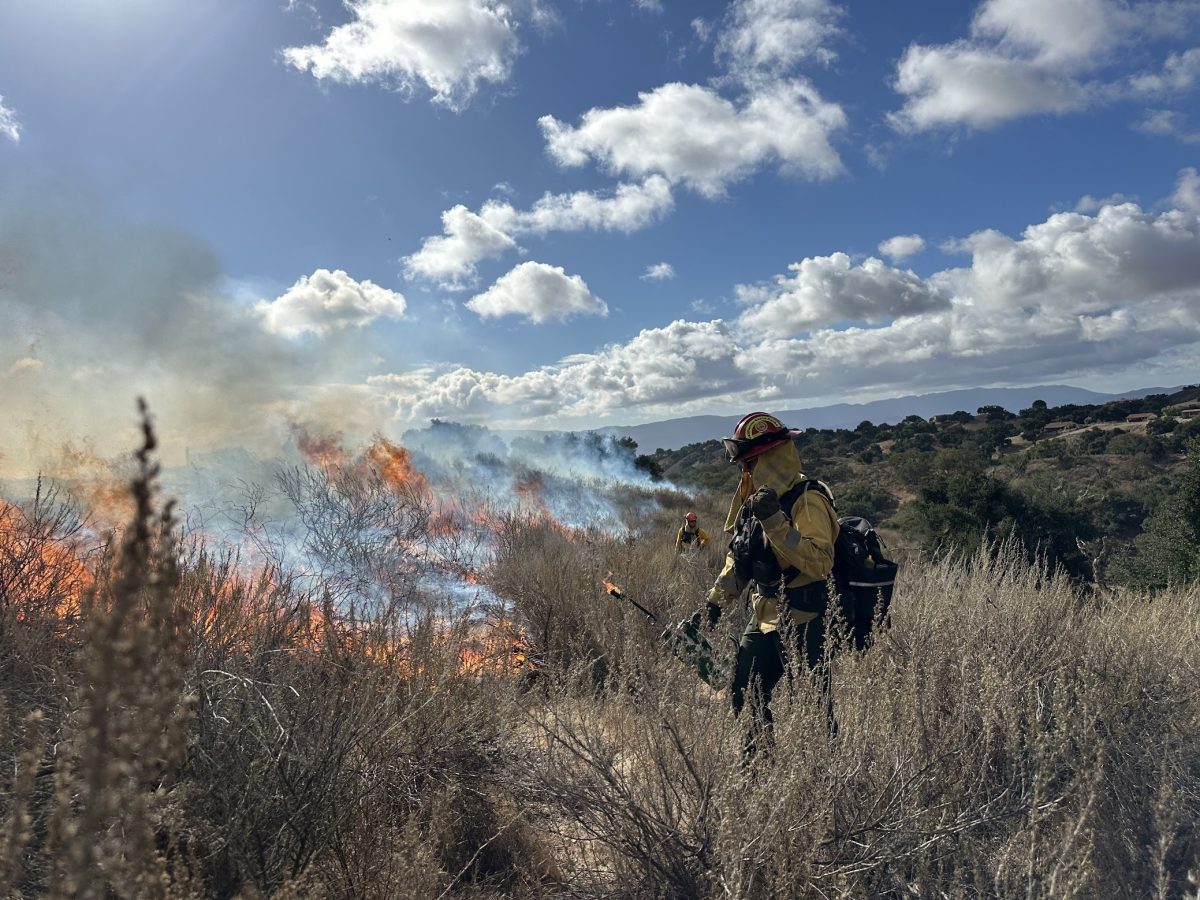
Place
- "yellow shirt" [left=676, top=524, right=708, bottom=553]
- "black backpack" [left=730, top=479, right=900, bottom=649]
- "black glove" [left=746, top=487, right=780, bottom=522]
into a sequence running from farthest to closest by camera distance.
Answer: "yellow shirt" [left=676, top=524, right=708, bottom=553] → "black backpack" [left=730, top=479, right=900, bottom=649] → "black glove" [left=746, top=487, right=780, bottom=522]

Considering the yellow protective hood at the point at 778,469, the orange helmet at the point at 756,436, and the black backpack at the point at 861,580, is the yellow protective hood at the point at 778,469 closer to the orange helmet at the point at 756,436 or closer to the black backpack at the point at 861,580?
the orange helmet at the point at 756,436

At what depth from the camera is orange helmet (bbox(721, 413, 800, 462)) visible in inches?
148

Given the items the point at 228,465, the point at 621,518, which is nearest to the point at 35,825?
the point at 228,465

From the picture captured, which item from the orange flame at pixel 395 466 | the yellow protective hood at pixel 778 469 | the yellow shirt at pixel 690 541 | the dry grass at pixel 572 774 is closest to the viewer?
the dry grass at pixel 572 774

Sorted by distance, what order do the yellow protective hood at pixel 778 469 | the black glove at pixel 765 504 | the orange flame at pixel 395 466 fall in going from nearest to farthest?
the black glove at pixel 765 504 → the yellow protective hood at pixel 778 469 → the orange flame at pixel 395 466

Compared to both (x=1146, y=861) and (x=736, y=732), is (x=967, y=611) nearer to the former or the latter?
(x=1146, y=861)

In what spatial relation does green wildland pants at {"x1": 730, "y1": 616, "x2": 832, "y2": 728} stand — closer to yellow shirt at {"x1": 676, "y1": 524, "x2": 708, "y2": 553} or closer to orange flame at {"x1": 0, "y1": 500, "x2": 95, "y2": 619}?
orange flame at {"x1": 0, "y1": 500, "x2": 95, "y2": 619}

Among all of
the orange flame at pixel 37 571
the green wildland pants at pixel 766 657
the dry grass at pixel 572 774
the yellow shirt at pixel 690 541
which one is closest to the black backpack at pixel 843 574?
the green wildland pants at pixel 766 657

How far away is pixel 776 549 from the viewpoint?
3.44 m

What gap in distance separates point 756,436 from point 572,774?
78.5 inches

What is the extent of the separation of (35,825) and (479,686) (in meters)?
1.96

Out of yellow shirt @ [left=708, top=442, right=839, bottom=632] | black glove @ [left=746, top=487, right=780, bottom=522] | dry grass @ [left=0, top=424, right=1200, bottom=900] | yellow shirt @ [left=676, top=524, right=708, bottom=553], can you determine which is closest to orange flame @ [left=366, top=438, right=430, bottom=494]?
yellow shirt @ [left=676, top=524, right=708, bottom=553]

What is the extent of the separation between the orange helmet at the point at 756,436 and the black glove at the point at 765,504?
1.50 feet

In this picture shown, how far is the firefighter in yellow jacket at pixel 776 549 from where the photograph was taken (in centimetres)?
340
